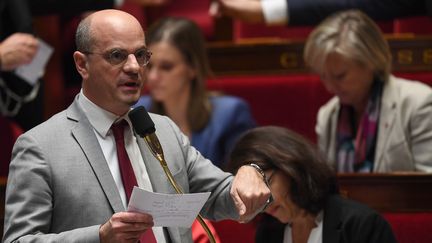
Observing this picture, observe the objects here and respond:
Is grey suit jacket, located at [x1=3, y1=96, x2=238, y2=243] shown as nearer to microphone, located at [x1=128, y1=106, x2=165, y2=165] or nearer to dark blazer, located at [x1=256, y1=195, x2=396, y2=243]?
microphone, located at [x1=128, y1=106, x2=165, y2=165]

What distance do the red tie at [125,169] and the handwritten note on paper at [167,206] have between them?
7 cm

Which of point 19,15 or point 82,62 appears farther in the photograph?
point 19,15

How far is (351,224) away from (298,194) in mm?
82

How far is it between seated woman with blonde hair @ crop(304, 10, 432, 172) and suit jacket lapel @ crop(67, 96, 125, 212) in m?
0.71

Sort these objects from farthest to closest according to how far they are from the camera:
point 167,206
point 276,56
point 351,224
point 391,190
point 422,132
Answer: point 276,56 < point 422,132 < point 391,190 < point 351,224 < point 167,206

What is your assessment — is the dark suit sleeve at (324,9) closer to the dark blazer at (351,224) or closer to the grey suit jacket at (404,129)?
the grey suit jacket at (404,129)

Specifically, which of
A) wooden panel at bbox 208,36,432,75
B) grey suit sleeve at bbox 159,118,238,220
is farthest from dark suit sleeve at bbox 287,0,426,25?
grey suit sleeve at bbox 159,118,238,220

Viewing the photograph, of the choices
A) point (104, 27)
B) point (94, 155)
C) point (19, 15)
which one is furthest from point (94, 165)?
point (19, 15)

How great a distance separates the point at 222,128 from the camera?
5.37 feet

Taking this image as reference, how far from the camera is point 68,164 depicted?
0.86 meters

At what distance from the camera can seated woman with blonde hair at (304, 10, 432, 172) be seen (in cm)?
148

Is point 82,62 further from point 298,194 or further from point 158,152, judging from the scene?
point 298,194

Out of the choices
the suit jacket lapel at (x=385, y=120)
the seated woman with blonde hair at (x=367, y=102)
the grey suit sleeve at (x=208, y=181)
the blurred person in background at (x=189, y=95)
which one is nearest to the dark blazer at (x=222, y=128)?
the blurred person in background at (x=189, y=95)

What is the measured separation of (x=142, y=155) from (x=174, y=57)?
77cm
